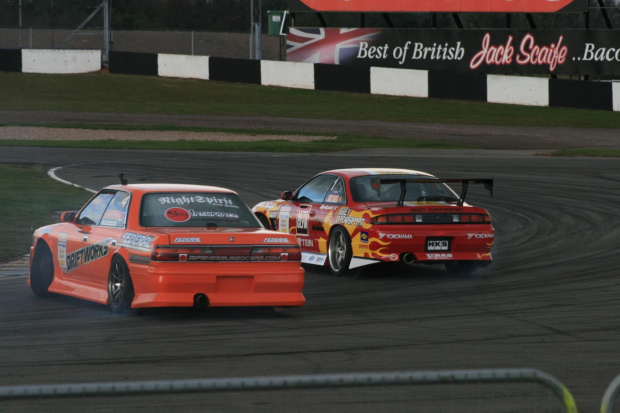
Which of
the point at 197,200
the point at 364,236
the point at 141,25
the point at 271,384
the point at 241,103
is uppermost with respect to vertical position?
the point at 141,25

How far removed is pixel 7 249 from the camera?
14.1m

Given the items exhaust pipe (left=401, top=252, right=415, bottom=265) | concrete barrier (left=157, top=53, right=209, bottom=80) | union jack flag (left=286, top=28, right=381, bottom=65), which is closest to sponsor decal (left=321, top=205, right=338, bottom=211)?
exhaust pipe (left=401, top=252, right=415, bottom=265)

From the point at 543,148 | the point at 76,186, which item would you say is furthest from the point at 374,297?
the point at 543,148

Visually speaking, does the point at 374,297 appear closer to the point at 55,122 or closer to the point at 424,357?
the point at 424,357

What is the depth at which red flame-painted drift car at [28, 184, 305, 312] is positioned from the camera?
952cm

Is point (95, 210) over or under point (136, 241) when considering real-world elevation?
over

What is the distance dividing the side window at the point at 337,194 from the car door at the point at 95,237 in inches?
123

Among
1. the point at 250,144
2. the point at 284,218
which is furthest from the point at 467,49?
the point at 284,218

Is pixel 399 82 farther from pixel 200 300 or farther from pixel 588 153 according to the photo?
pixel 200 300

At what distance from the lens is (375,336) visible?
350 inches

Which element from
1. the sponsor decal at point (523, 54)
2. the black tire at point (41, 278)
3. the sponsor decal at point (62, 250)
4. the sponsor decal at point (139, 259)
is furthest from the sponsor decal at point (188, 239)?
the sponsor decal at point (523, 54)

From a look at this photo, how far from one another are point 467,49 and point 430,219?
34825 millimetres

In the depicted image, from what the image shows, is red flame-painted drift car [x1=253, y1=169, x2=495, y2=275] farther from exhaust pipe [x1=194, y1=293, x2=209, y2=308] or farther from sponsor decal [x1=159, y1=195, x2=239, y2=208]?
exhaust pipe [x1=194, y1=293, x2=209, y2=308]

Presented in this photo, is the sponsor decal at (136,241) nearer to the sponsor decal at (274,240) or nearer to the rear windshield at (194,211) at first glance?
the rear windshield at (194,211)
